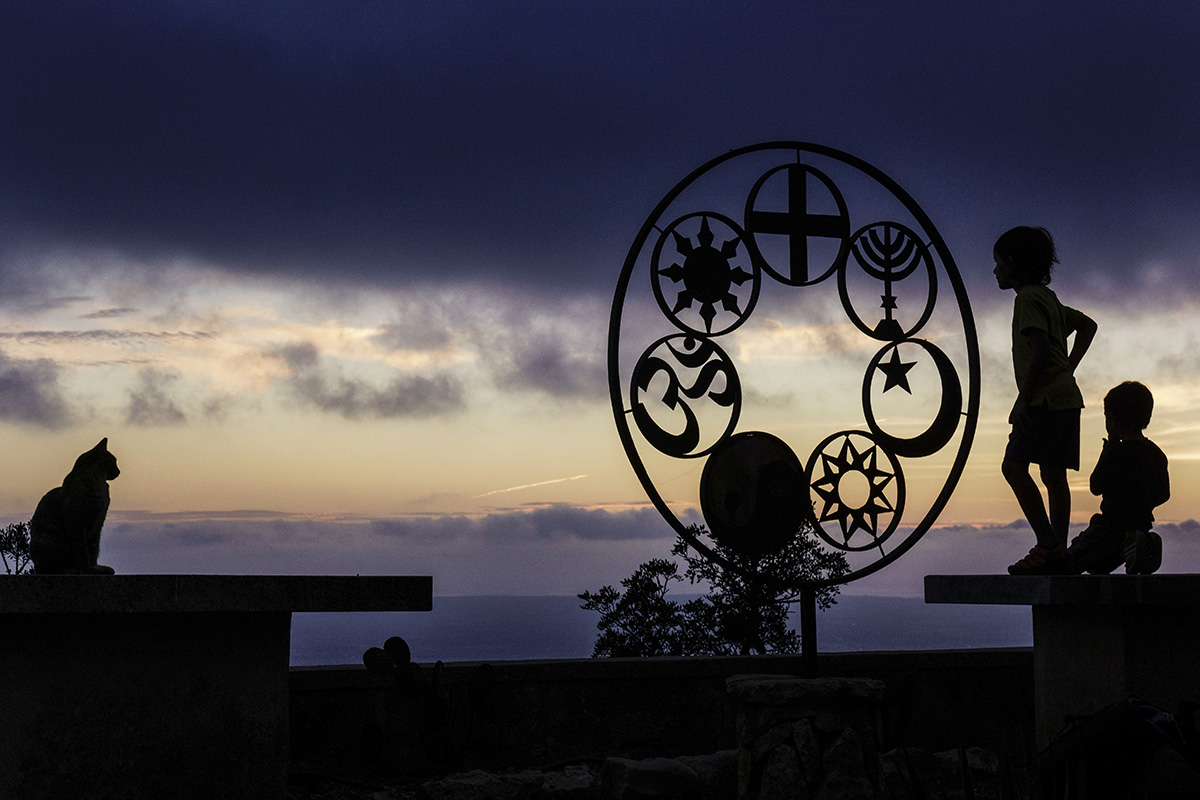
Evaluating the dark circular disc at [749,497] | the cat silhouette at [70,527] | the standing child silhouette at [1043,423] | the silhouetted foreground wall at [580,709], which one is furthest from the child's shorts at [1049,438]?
the cat silhouette at [70,527]

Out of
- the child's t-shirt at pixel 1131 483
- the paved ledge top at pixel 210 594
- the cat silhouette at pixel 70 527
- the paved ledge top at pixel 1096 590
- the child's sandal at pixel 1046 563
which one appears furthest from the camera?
the child's t-shirt at pixel 1131 483

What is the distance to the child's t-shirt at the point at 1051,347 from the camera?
17.6ft

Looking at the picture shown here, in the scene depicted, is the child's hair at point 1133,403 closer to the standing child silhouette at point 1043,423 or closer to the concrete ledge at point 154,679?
the standing child silhouette at point 1043,423

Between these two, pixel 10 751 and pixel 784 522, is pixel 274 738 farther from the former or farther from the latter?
pixel 784 522

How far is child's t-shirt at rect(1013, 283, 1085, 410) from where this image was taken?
537 centimetres

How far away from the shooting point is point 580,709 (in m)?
6.25

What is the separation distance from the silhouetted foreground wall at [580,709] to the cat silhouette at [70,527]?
1373mm

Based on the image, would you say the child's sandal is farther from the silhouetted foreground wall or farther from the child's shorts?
the silhouetted foreground wall

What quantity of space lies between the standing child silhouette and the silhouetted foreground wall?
83cm

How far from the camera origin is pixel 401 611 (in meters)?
4.52

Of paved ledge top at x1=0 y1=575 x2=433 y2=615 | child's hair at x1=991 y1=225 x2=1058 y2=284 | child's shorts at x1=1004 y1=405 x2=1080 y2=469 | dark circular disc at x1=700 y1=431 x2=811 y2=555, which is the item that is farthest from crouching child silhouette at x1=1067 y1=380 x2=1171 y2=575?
paved ledge top at x1=0 y1=575 x2=433 y2=615

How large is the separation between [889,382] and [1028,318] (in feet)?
3.17

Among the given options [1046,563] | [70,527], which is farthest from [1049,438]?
[70,527]

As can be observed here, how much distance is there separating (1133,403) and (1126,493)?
451mm
